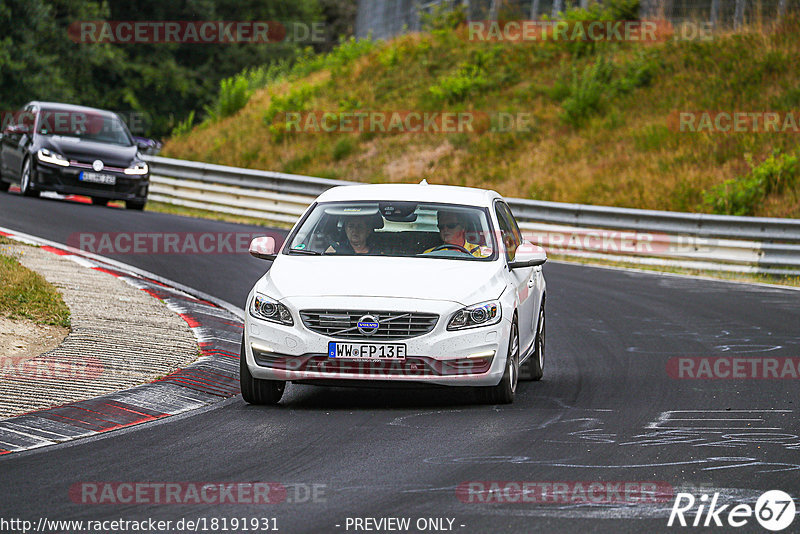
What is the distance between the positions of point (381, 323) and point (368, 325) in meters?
0.09

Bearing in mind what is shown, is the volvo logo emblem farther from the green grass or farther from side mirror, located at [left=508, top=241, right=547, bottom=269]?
the green grass

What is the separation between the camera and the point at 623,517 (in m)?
5.75

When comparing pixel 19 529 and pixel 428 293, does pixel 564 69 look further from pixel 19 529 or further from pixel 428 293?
pixel 19 529

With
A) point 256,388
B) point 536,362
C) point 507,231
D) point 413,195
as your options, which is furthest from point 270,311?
point 536,362

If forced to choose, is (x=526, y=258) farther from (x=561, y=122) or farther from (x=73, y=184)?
(x=561, y=122)

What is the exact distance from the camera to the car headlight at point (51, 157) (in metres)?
23.8

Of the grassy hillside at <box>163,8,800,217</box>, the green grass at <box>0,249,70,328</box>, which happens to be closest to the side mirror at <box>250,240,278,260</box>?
the green grass at <box>0,249,70,328</box>

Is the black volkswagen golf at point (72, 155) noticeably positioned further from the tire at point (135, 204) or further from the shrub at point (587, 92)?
the shrub at point (587, 92)

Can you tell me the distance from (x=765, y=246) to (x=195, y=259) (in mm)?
9081

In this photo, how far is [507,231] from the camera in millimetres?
10391

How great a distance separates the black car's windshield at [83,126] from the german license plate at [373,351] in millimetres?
17568

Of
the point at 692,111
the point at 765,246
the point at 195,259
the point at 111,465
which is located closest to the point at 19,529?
the point at 111,465

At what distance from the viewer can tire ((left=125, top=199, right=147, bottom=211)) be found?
81.3 feet

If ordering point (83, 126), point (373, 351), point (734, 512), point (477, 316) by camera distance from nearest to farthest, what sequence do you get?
1. point (734, 512)
2. point (373, 351)
3. point (477, 316)
4. point (83, 126)
